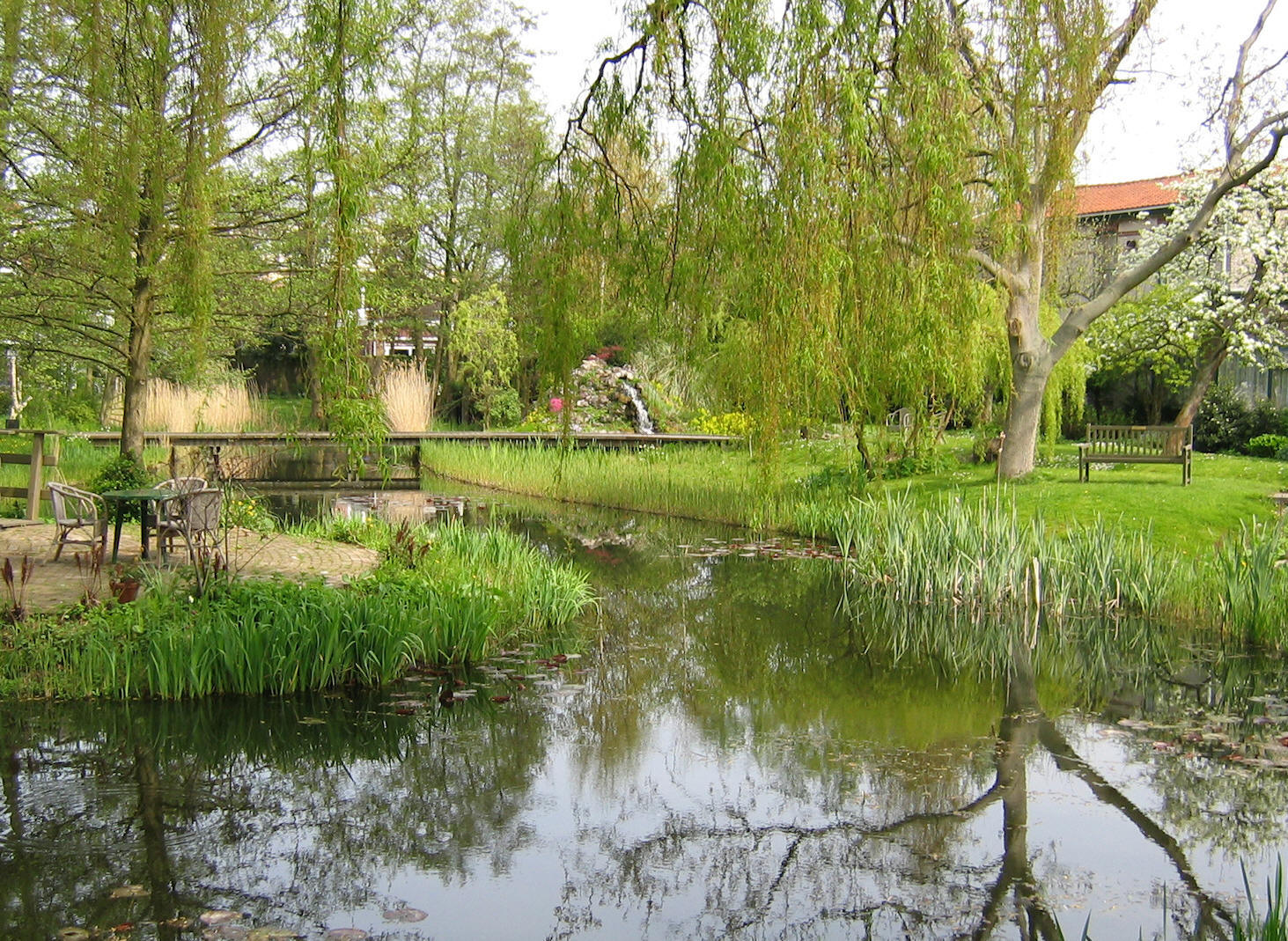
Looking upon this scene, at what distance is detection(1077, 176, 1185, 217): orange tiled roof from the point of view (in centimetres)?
2733

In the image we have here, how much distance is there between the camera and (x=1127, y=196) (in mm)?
28859

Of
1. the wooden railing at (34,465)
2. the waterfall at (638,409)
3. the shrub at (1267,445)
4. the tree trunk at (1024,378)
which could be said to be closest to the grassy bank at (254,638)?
the wooden railing at (34,465)

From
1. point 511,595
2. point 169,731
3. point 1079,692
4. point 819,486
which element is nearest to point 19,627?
point 169,731

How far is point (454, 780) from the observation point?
518cm

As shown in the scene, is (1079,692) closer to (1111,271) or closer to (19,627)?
(19,627)

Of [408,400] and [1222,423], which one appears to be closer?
[1222,423]

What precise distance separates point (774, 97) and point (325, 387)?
262cm

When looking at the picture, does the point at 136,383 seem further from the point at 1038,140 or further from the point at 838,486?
the point at 1038,140

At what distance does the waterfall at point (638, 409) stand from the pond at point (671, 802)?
654 inches

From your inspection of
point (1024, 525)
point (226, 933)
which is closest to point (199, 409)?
point (1024, 525)

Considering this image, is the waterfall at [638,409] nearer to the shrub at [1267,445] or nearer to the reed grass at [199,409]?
the reed grass at [199,409]

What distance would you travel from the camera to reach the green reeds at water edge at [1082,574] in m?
7.63

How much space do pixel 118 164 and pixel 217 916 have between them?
3.77 metres

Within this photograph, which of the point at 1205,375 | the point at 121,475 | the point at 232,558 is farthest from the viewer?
the point at 1205,375
